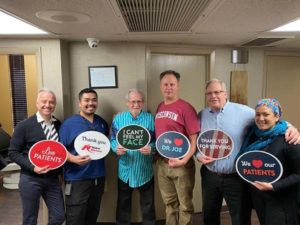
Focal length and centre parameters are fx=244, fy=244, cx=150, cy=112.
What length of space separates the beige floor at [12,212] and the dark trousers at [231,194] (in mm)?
933

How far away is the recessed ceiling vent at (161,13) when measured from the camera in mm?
1236

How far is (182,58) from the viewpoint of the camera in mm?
2600

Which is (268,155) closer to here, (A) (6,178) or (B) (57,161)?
(B) (57,161)

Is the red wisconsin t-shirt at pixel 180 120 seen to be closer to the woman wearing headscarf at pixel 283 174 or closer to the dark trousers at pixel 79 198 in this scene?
the woman wearing headscarf at pixel 283 174

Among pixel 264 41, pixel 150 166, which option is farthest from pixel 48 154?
pixel 264 41

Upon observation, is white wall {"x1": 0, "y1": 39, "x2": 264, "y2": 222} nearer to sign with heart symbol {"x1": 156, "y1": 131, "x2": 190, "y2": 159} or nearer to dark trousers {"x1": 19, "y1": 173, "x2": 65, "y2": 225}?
dark trousers {"x1": 19, "y1": 173, "x2": 65, "y2": 225}

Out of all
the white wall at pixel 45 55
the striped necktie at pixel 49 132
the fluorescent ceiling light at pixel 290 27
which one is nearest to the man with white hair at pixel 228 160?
the fluorescent ceiling light at pixel 290 27

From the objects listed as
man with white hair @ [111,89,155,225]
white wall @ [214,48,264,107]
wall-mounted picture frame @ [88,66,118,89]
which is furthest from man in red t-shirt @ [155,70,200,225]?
white wall @ [214,48,264,107]

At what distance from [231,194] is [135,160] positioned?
76 centimetres

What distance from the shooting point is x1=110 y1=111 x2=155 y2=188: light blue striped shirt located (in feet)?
6.49

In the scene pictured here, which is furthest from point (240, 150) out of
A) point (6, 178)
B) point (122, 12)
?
point (6, 178)

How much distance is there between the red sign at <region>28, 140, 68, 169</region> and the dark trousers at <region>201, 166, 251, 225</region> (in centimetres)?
106

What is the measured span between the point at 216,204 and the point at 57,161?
1206mm

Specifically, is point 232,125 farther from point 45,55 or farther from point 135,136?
point 45,55
